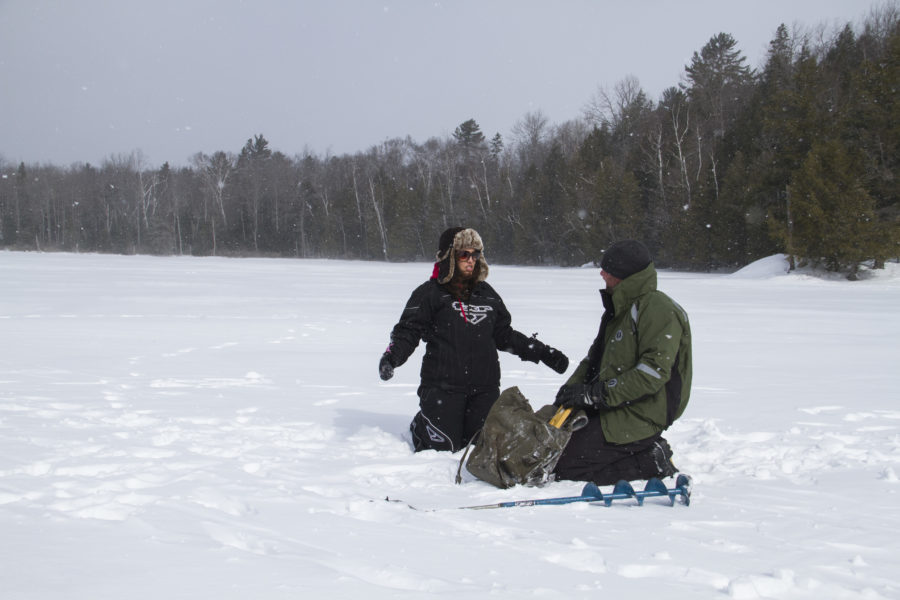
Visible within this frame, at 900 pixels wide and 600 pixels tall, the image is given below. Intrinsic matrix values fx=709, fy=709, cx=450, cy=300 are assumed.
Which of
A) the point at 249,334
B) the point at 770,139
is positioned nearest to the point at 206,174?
the point at 770,139

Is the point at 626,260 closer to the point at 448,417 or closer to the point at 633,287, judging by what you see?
the point at 633,287

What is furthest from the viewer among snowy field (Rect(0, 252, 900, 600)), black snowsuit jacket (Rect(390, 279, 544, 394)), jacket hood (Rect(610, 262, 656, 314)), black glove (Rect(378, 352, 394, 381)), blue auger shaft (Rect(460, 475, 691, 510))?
black snowsuit jacket (Rect(390, 279, 544, 394))

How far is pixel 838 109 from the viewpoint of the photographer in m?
27.5

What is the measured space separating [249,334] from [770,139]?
94.5 feet

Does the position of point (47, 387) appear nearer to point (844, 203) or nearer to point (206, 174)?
point (844, 203)

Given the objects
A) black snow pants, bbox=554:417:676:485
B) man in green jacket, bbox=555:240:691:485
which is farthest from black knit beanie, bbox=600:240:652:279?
black snow pants, bbox=554:417:676:485

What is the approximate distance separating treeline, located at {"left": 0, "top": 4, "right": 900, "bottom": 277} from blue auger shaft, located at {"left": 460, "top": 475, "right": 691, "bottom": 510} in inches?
971

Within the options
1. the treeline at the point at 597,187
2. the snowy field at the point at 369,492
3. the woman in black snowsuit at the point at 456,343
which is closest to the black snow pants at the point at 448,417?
the woman in black snowsuit at the point at 456,343

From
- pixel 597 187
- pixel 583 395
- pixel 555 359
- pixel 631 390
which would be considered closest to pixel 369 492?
pixel 583 395

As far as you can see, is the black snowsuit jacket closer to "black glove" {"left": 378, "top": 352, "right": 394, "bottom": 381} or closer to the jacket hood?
"black glove" {"left": 378, "top": 352, "right": 394, "bottom": 381}

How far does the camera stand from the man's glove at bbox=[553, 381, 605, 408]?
144 inches

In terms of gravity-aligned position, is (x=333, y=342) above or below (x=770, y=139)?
below

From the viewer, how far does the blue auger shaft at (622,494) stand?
128 inches

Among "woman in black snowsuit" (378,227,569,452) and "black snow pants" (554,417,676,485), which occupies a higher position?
"woman in black snowsuit" (378,227,569,452)
